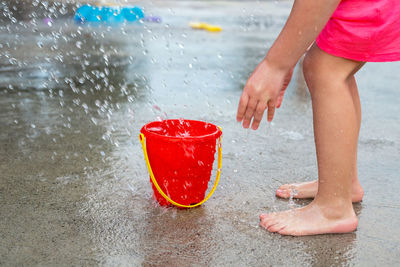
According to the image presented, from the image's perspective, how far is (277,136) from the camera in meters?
3.43

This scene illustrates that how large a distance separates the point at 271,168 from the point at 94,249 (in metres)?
1.26

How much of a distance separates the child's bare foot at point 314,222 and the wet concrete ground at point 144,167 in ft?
0.13

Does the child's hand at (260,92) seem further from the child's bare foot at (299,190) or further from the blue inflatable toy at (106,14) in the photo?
the blue inflatable toy at (106,14)

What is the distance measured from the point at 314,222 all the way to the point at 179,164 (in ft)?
2.12

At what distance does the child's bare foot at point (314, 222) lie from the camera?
7.12 feet

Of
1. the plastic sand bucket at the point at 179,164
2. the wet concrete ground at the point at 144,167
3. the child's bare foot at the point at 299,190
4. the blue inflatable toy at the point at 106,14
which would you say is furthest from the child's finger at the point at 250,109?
the blue inflatable toy at the point at 106,14

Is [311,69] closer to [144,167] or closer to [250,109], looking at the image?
[250,109]

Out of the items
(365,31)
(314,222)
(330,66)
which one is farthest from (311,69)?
(314,222)

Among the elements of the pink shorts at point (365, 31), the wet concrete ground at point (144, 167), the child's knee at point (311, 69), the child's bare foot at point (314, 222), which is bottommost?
the wet concrete ground at point (144, 167)

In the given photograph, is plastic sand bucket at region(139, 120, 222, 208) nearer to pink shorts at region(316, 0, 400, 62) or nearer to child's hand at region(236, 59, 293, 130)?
child's hand at region(236, 59, 293, 130)

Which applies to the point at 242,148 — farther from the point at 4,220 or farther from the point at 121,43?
the point at 121,43

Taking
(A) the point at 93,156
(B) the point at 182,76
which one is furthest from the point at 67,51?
(A) the point at 93,156

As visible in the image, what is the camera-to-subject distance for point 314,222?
219cm

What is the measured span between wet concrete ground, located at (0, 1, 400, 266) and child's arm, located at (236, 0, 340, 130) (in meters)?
0.60
